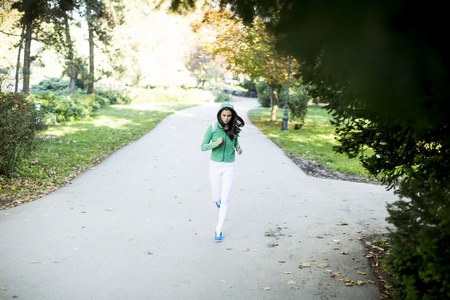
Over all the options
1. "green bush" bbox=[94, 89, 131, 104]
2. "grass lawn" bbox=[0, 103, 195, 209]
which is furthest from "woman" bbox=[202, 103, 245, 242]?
"green bush" bbox=[94, 89, 131, 104]

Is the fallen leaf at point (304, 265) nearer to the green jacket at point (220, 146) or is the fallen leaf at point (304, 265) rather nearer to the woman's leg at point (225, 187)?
the woman's leg at point (225, 187)

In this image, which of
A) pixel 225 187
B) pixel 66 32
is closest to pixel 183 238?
pixel 225 187

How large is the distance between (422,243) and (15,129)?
26.0ft

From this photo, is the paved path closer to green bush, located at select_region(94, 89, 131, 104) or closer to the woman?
the woman

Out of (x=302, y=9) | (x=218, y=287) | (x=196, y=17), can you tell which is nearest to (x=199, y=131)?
(x=196, y=17)

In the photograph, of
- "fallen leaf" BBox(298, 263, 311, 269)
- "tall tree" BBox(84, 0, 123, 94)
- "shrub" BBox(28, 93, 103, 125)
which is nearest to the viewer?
"fallen leaf" BBox(298, 263, 311, 269)

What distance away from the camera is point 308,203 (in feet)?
27.9

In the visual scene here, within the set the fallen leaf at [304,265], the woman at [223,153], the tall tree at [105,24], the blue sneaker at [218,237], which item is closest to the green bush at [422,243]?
the fallen leaf at [304,265]

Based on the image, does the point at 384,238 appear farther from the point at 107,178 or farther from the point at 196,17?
the point at 196,17

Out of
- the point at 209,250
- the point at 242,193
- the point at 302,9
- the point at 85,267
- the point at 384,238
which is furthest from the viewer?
the point at 242,193

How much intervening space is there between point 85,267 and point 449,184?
13.4 feet

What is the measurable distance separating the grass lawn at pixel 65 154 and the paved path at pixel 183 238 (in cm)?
46

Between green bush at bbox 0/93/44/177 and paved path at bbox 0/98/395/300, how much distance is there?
4.18ft

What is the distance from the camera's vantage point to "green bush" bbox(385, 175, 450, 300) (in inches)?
127
